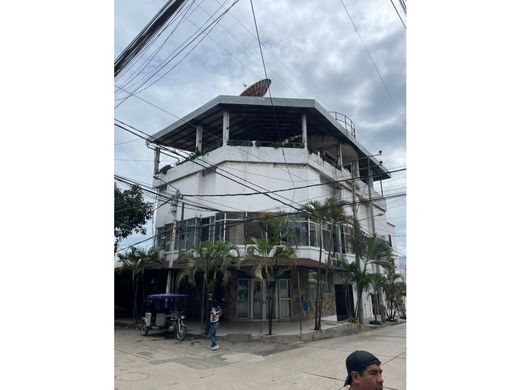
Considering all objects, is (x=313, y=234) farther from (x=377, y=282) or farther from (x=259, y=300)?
(x=377, y=282)

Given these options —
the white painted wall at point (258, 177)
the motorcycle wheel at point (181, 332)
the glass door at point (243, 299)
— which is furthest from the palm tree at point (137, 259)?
the motorcycle wheel at point (181, 332)

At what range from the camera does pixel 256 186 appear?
617 inches

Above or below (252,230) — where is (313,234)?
below

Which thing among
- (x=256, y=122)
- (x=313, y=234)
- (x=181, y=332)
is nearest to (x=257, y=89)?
(x=256, y=122)

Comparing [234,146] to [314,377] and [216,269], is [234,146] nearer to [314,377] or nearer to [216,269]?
[216,269]

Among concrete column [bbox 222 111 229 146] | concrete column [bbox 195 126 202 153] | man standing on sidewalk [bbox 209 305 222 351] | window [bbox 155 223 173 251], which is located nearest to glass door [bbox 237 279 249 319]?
man standing on sidewalk [bbox 209 305 222 351]

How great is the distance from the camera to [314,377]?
238 inches

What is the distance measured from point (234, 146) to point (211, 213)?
3475mm

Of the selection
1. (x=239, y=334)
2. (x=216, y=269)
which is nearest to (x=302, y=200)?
(x=216, y=269)

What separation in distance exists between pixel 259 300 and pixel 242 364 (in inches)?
297

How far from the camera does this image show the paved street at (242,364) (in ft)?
18.6

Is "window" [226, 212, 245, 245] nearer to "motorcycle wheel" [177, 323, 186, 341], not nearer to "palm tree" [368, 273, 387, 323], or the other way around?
"motorcycle wheel" [177, 323, 186, 341]

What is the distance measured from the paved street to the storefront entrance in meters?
3.98

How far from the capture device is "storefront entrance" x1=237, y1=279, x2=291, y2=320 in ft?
48.4
